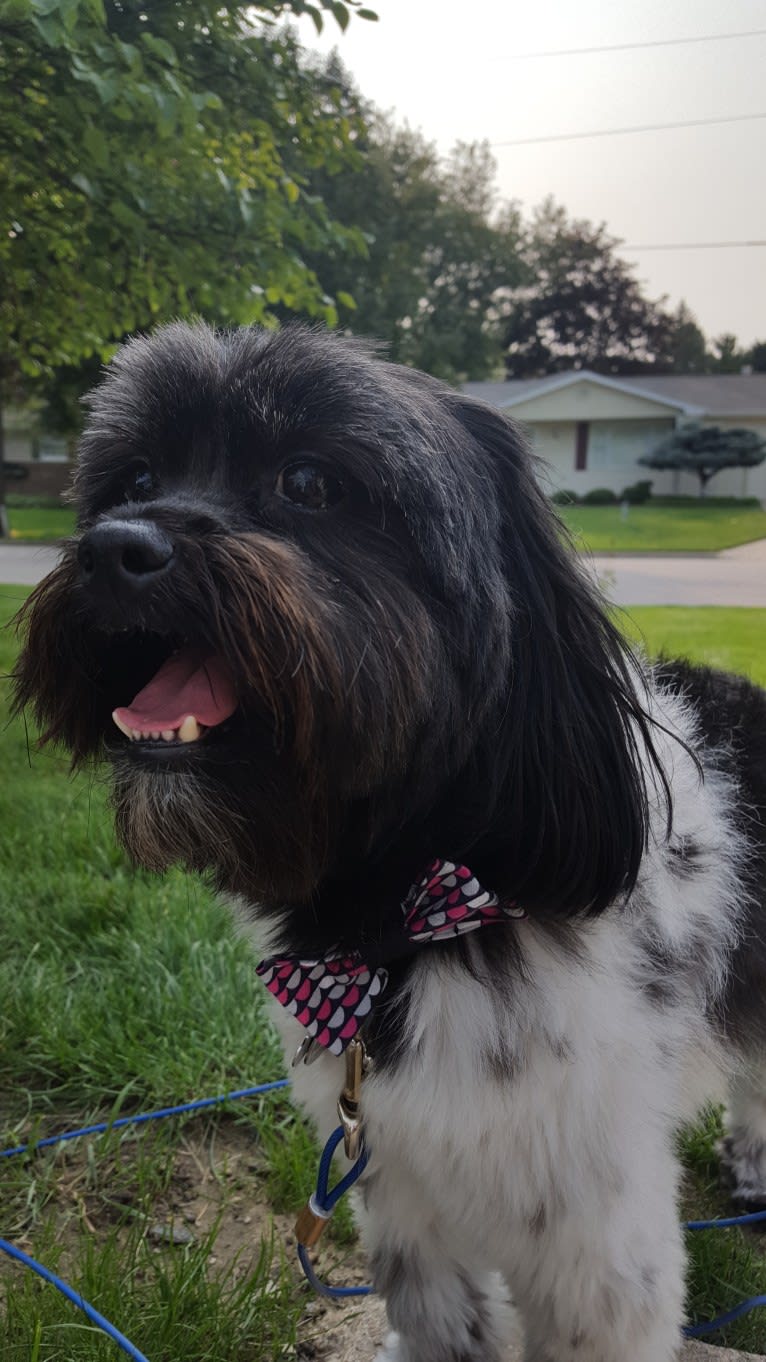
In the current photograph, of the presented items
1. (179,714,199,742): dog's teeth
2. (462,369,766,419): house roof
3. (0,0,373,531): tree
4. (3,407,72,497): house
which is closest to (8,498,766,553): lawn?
(462,369,766,419): house roof

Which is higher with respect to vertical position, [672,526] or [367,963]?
[672,526]

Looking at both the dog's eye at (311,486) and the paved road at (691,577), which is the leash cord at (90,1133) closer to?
the dog's eye at (311,486)

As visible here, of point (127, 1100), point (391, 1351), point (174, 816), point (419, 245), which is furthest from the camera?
point (419, 245)

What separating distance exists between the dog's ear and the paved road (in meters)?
1.86

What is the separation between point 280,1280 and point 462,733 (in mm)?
Result: 1175

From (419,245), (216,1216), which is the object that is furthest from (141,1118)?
(419,245)

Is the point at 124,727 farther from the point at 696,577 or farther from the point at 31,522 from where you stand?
the point at 31,522

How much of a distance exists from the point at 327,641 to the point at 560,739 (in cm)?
38

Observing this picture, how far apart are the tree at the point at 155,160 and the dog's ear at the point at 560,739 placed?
6.84ft

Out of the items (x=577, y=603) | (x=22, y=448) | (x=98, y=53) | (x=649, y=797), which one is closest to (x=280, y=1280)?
(x=649, y=797)

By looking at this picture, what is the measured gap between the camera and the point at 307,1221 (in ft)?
4.99

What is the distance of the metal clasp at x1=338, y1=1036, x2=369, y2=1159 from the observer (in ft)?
4.32

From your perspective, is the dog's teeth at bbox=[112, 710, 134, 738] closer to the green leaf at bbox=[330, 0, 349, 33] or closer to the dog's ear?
the dog's ear

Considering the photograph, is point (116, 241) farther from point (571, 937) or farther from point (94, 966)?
point (571, 937)
